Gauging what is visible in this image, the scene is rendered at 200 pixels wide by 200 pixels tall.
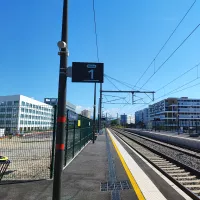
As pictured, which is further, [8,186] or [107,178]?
[107,178]

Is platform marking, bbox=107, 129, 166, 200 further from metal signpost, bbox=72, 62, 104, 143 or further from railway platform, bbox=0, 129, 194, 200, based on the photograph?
metal signpost, bbox=72, 62, 104, 143

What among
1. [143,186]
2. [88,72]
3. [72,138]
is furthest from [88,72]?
[72,138]

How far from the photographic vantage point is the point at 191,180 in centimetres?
896

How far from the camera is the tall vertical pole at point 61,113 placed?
5141 millimetres

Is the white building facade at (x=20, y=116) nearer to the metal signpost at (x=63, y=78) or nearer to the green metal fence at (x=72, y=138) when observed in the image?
the green metal fence at (x=72, y=138)

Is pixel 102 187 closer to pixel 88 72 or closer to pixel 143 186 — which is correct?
pixel 143 186

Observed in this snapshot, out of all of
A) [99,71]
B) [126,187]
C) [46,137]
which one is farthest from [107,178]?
[99,71]

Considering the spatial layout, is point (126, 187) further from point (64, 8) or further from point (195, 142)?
point (195, 142)

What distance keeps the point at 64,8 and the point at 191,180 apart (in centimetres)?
727

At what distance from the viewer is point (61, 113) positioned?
208 inches

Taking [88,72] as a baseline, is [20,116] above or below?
below

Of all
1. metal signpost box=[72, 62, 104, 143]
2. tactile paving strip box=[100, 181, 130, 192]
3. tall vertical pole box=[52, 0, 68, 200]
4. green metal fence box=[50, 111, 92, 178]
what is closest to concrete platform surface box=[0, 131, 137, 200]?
tactile paving strip box=[100, 181, 130, 192]

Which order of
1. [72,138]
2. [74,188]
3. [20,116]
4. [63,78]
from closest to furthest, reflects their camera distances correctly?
[63,78] → [74,188] → [20,116] → [72,138]

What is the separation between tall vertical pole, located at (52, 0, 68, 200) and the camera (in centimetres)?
514
